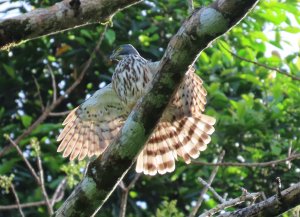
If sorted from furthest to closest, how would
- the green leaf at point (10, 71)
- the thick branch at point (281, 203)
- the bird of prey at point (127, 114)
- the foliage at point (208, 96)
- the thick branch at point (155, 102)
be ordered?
the green leaf at point (10, 71) < the foliage at point (208, 96) < the bird of prey at point (127, 114) < the thick branch at point (281, 203) < the thick branch at point (155, 102)

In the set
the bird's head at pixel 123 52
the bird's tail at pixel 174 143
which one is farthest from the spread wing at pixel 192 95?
the bird's head at pixel 123 52

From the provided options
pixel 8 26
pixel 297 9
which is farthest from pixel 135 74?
pixel 8 26

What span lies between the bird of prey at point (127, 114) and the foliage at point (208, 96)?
72 cm

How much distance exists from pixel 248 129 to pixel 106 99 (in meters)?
1.51

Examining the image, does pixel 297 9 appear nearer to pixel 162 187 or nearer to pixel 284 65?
pixel 284 65

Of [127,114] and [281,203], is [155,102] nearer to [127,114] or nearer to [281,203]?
[281,203]

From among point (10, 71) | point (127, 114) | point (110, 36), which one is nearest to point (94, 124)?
point (127, 114)

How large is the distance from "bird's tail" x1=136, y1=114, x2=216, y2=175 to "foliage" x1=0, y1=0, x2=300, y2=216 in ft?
2.33

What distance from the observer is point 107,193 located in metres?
3.67

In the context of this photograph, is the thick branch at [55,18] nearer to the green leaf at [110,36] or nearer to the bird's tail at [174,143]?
the bird's tail at [174,143]

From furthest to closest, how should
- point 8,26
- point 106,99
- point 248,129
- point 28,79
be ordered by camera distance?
point 28,79, point 248,129, point 106,99, point 8,26

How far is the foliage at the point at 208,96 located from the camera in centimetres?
718

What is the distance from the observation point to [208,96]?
750 cm

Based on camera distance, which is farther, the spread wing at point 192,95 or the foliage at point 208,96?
the foliage at point 208,96
